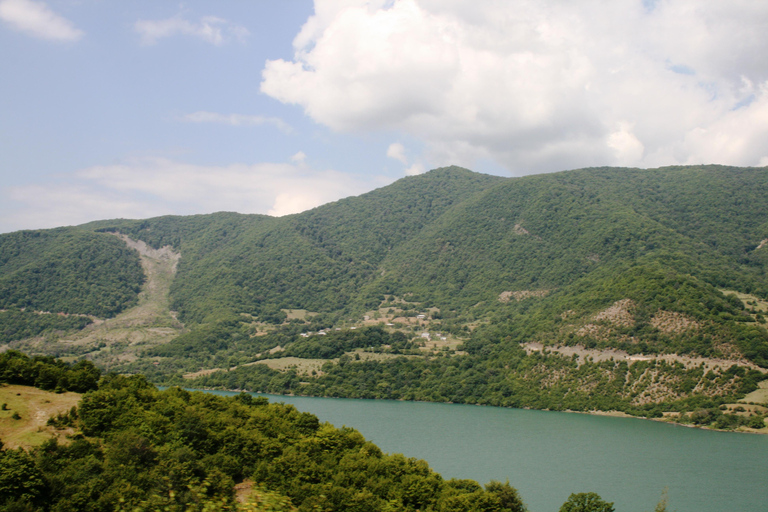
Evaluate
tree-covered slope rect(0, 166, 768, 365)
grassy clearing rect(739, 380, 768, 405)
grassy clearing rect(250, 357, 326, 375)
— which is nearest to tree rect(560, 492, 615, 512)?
grassy clearing rect(739, 380, 768, 405)

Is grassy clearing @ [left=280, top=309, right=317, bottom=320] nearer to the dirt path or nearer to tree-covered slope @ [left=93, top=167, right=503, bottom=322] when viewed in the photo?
tree-covered slope @ [left=93, top=167, right=503, bottom=322]

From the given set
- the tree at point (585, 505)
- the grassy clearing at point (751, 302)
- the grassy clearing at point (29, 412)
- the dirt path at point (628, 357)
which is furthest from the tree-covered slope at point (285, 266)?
the tree at point (585, 505)

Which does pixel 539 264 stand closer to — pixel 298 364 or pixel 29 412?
pixel 298 364

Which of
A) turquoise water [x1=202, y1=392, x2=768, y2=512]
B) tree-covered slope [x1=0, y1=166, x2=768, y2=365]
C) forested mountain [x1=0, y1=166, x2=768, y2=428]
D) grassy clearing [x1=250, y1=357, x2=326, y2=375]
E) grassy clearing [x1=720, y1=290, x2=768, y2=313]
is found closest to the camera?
turquoise water [x1=202, y1=392, x2=768, y2=512]

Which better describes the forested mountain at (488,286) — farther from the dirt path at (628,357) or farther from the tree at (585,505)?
the tree at (585,505)

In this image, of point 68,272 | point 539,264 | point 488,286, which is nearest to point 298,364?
point 488,286

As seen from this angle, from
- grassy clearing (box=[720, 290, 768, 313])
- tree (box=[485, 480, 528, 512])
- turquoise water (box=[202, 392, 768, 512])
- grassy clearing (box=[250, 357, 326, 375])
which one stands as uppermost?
grassy clearing (box=[720, 290, 768, 313])
